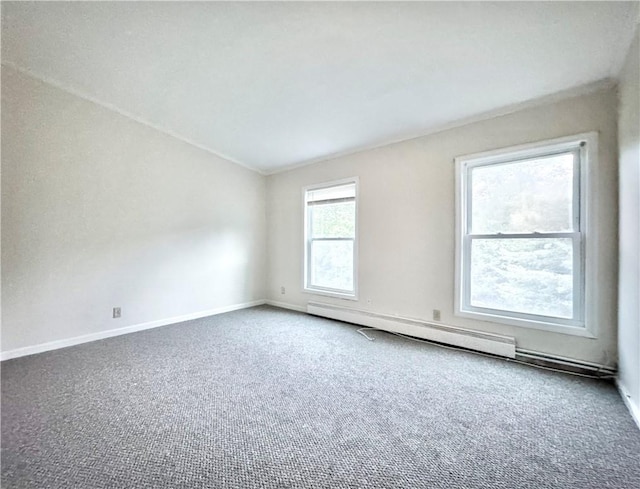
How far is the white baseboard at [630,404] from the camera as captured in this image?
5.33 feet

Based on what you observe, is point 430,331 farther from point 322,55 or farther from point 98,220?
point 98,220

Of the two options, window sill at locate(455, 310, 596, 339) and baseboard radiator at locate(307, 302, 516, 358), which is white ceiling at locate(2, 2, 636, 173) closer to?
window sill at locate(455, 310, 596, 339)

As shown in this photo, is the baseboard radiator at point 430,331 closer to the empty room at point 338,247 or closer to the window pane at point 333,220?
the empty room at point 338,247

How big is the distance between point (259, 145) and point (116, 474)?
357 centimetres

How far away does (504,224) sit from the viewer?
8.74ft

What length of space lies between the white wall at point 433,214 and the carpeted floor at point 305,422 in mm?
534

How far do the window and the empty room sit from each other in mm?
64

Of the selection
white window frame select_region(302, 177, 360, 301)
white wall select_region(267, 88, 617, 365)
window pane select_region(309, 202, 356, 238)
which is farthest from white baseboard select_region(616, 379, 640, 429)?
window pane select_region(309, 202, 356, 238)

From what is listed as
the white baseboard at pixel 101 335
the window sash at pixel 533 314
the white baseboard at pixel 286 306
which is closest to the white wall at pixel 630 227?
the window sash at pixel 533 314

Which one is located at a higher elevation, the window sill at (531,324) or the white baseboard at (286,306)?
the window sill at (531,324)

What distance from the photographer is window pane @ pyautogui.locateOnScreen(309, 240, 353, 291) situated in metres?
3.91

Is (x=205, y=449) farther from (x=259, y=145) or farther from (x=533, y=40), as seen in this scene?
(x=259, y=145)

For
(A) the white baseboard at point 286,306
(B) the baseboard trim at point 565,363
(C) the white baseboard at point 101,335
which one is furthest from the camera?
(A) the white baseboard at point 286,306

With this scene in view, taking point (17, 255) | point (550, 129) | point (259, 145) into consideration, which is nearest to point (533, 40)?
point (550, 129)
